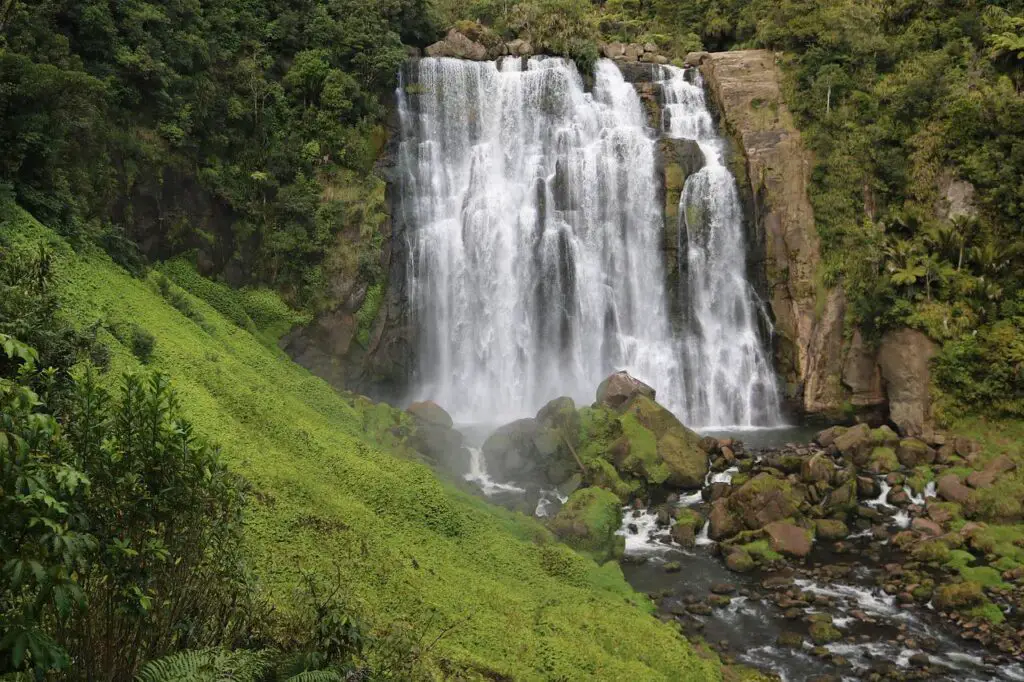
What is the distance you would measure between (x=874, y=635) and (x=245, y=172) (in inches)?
947

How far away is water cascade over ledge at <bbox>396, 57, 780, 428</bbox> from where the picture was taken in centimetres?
2984

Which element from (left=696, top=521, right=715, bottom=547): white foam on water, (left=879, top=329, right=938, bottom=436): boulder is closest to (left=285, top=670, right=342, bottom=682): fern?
(left=696, top=521, right=715, bottom=547): white foam on water

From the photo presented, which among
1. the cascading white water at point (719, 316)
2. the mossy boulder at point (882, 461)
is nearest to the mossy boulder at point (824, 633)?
the mossy boulder at point (882, 461)

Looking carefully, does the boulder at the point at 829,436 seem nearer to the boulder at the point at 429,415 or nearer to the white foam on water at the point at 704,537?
the white foam on water at the point at 704,537

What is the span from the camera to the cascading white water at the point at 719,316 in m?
29.5

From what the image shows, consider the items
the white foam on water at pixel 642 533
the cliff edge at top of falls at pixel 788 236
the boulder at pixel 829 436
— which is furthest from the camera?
the cliff edge at top of falls at pixel 788 236

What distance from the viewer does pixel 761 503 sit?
64.0 feet

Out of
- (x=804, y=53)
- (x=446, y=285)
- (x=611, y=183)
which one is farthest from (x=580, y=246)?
(x=804, y=53)

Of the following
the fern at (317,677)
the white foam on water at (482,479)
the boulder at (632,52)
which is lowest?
the white foam on water at (482,479)

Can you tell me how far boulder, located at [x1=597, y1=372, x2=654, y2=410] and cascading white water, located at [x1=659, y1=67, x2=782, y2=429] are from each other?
4.99 m

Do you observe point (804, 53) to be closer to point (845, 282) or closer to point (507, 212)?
point (845, 282)

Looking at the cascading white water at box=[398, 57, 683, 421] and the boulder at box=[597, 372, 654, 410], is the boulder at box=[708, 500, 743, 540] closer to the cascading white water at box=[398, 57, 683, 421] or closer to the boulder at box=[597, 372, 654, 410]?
the boulder at box=[597, 372, 654, 410]

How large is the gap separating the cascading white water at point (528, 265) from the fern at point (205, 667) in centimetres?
2308

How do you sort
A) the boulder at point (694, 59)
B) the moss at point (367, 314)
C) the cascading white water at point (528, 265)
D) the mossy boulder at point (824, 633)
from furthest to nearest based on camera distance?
the boulder at point (694, 59) → the cascading white water at point (528, 265) → the moss at point (367, 314) → the mossy boulder at point (824, 633)
